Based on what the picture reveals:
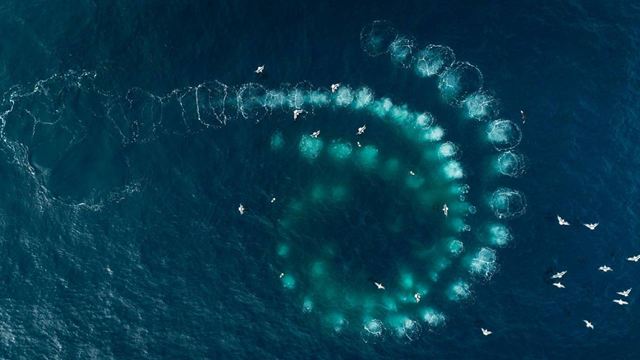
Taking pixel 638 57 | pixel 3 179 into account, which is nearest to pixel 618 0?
pixel 638 57

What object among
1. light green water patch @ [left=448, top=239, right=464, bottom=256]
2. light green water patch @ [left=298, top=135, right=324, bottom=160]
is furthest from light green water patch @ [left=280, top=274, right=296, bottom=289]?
light green water patch @ [left=448, top=239, right=464, bottom=256]

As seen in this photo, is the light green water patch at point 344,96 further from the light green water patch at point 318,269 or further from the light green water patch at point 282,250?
the light green water patch at point 318,269

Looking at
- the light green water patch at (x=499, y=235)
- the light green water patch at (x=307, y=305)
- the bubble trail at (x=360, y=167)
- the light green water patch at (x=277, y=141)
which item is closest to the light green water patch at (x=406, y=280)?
the bubble trail at (x=360, y=167)

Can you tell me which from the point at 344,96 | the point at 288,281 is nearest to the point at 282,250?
the point at 288,281

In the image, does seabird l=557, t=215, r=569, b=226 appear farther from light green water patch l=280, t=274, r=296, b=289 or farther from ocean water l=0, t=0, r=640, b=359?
light green water patch l=280, t=274, r=296, b=289

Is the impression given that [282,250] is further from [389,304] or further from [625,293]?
[625,293]

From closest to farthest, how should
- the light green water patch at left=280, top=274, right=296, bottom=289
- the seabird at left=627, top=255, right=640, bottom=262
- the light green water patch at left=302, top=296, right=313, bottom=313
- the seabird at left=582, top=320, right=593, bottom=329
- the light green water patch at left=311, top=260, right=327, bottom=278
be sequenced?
the seabird at left=582, top=320, right=593, bottom=329 → the light green water patch at left=302, top=296, right=313, bottom=313 → the seabird at left=627, top=255, right=640, bottom=262 → the light green water patch at left=280, top=274, right=296, bottom=289 → the light green water patch at left=311, top=260, right=327, bottom=278

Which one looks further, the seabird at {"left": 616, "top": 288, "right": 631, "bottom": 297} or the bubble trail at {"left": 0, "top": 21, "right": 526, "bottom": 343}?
the bubble trail at {"left": 0, "top": 21, "right": 526, "bottom": 343}
